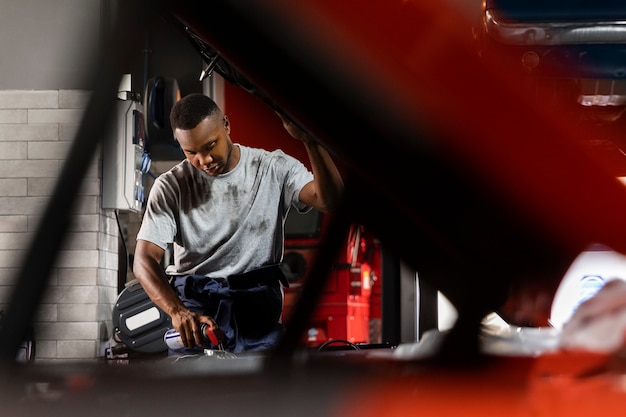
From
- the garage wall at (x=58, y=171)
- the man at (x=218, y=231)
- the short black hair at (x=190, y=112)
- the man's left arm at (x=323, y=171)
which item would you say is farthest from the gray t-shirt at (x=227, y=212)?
the garage wall at (x=58, y=171)

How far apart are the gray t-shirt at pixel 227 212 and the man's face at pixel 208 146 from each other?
0.11ft

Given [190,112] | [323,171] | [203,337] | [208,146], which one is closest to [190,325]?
[203,337]

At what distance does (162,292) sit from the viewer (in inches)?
102

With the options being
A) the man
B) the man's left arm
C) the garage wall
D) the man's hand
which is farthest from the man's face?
the garage wall

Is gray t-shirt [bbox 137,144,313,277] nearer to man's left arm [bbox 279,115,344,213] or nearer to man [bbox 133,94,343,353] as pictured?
man [bbox 133,94,343,353]

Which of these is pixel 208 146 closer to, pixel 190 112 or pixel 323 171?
pixel 190 112

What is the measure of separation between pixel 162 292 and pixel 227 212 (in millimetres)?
302

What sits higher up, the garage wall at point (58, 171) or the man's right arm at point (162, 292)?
the garage wall at point (58, 171)

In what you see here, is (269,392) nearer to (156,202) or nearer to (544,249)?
(544,249)

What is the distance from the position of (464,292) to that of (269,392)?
0.17 m

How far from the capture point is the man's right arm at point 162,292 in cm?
243

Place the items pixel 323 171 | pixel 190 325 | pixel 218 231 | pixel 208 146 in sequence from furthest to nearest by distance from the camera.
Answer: pixel 208 146 → pixel 218 231 → pixel 190 325 → pixel 323 171

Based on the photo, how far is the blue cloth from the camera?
2.43 m

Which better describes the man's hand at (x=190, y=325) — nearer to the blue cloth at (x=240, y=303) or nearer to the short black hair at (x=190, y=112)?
the blue cloth at (x=240, y=303)
